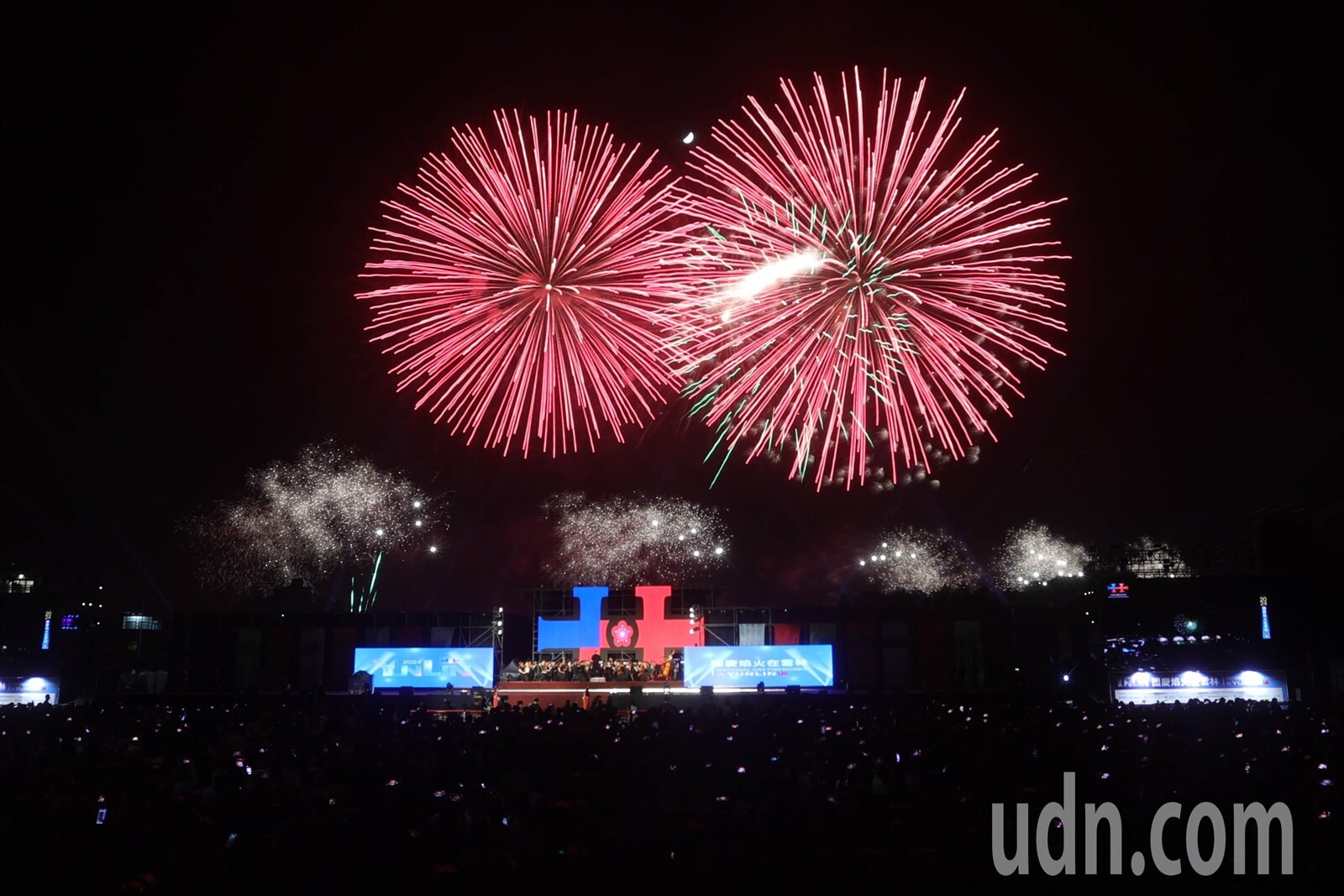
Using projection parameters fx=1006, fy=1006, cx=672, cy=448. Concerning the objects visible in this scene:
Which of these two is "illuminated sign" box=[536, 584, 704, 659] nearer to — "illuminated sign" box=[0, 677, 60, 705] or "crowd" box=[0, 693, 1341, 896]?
"crowd" box=[0, 693, 1341, 896]

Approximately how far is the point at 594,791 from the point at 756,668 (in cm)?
2270

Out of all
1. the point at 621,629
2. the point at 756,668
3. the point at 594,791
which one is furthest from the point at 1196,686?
the point at 594,791

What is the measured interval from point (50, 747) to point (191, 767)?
3.13 metres

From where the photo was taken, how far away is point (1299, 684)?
3494 cm

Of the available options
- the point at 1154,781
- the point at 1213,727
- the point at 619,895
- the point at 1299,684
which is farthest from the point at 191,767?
the point at 1299,684

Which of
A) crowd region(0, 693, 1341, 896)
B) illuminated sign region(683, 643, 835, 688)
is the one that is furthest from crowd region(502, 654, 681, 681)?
crowd region(0, 693, 1341, 896)

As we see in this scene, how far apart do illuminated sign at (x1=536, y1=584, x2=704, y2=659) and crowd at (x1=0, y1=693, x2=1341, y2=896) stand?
12.3 meters

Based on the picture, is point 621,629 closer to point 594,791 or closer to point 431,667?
point 431,667

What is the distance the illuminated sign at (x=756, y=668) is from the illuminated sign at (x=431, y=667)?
7461 mm

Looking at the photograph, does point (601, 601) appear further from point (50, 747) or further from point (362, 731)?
point (50, 747)

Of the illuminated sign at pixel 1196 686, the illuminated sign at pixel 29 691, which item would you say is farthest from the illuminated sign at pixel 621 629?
the illuminated sign at pixel 29 691

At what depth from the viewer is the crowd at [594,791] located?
9.05 meters

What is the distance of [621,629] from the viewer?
3934 centimetres

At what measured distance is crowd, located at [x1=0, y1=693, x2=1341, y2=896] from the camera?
9.05 metres
